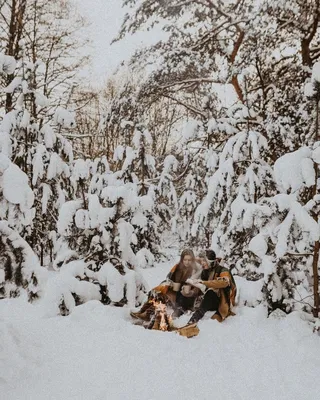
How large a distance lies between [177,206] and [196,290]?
215 inches

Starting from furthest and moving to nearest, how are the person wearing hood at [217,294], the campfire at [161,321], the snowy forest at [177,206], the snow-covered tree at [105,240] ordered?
the snow-covered tree at [105,240] → the person wearing hood at [217,294] → the campfire at [161,321] → the snowy forest at [177,206]

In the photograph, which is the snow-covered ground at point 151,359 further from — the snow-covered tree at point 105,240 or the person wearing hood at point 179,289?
the person wearing hood at point 179,289

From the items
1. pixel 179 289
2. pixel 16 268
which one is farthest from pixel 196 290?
pixel 16 268

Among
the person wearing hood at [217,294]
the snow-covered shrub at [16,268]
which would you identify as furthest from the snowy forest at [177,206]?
the person wearing hood at [217,294]

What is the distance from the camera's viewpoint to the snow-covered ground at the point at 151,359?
123 inches

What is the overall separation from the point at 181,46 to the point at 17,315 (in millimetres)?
6548

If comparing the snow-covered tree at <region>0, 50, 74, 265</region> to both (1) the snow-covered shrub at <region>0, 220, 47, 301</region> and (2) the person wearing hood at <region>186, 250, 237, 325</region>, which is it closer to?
(1) the snow-covered shrub at <region>0, 220, 47, 301</region>

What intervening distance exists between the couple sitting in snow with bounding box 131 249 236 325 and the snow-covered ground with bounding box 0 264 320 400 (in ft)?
0.85

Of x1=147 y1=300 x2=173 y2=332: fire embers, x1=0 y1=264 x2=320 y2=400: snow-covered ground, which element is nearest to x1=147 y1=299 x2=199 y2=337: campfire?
x1=147 y1=300 x2=173 y2=332: fire embers

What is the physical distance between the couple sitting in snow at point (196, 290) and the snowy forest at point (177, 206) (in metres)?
0.26

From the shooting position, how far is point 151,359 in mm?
3773

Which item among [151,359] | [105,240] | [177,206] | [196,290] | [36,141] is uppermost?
[36,141]

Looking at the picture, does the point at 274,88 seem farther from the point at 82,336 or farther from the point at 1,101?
the point at 1,101

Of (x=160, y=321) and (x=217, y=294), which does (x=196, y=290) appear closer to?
(x=217, y=294)
